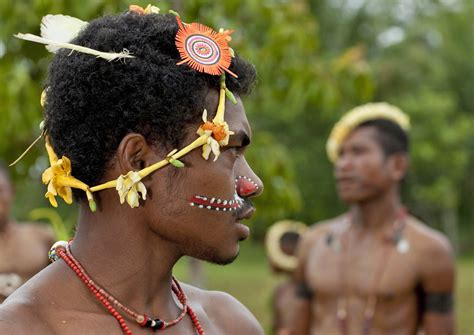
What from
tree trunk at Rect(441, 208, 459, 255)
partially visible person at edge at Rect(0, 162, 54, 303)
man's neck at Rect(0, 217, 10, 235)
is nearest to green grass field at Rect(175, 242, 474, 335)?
tree trunk at Rect(441, 208, 459, 255)

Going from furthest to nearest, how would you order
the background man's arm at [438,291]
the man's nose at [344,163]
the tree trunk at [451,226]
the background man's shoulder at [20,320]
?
the tree trunk at [451,226] < the man's nose at [344,163] < the background man's arm at [438,291] < the background man's shoulder at [20,320]

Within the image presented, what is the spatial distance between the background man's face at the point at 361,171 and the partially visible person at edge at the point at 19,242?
2601mm

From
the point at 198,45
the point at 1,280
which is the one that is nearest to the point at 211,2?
the point at 1,280

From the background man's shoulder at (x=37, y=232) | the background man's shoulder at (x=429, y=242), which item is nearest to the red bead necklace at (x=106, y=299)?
the background man's shoulder at (x=429, y=242)

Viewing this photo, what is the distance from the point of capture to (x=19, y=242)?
8.49 m

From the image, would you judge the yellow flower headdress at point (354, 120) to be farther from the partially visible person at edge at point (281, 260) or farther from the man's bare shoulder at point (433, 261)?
the partially visible person at edge at point (281, 260)

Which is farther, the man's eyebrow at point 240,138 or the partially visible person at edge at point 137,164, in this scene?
the man's eyebrow at point 240,138

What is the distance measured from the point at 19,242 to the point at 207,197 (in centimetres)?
584

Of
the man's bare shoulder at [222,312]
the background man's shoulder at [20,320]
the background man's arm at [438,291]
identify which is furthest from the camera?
the background man's arm at [438,291]

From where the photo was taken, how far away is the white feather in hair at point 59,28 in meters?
2.95

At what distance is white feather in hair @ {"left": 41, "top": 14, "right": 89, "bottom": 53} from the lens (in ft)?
9.68

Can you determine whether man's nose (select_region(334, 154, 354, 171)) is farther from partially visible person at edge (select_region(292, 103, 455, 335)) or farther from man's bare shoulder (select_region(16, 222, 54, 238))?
man's bare shoulder (select_region(16, 222, 54, 238))

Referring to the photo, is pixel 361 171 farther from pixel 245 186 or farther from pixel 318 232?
pixel 245 186

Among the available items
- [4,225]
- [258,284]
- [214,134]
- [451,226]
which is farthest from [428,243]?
[451,226]
